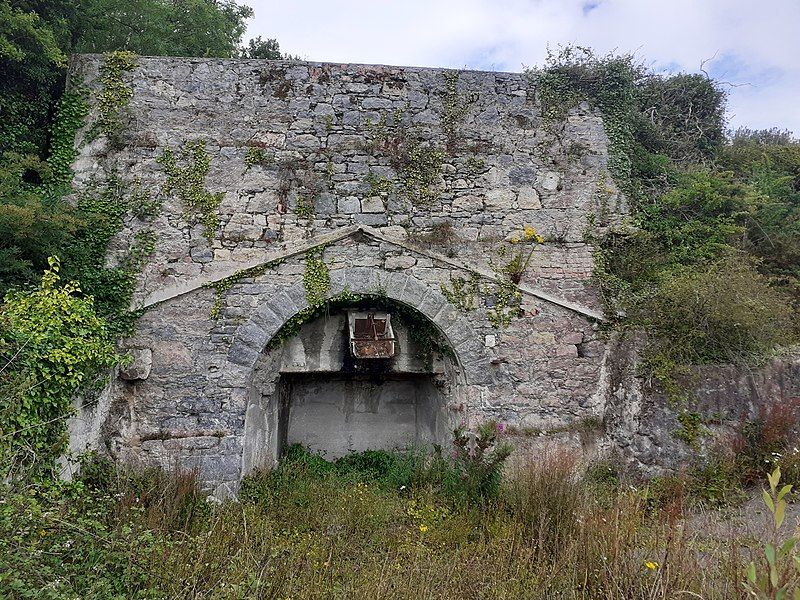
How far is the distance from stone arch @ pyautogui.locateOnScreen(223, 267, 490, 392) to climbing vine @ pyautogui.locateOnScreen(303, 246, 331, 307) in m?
0.07

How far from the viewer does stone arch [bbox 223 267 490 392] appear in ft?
21.9

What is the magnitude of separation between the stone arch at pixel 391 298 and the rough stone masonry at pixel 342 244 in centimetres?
3

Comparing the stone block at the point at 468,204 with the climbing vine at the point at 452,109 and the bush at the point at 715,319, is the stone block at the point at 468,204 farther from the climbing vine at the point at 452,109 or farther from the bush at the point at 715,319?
the bush at the point at 715,319

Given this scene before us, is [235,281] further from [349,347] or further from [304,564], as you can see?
[304,564]

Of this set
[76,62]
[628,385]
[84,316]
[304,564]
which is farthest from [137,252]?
[628,385]

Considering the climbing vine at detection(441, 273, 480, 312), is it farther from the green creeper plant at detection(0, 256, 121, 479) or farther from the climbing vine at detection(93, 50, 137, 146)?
the climbing vine at detection(93, 50, 137, 146)

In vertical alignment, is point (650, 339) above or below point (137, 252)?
below

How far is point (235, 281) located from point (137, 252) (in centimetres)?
133

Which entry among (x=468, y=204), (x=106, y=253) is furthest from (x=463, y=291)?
(x=106, y=253)

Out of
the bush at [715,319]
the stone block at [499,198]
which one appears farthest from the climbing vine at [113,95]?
the bush at [715,319]

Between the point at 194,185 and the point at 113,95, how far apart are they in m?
1.67

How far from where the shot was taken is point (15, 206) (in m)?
5.54

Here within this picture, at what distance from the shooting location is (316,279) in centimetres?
684

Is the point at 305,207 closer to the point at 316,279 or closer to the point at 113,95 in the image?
the point at 316,279
